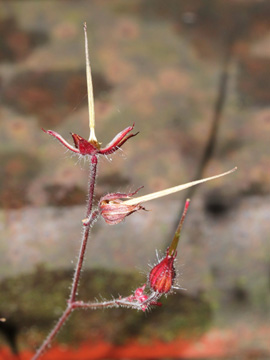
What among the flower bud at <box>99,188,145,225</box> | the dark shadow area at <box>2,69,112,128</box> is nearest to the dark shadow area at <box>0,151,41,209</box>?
the dark shadow area at <box>2,69,112,128</box>

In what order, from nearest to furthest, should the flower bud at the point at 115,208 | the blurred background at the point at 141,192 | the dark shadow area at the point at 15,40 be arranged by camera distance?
1. the flower bud at the point at 115,208
2. the blurred background at the point at 141,192
3. the dark shadow area at the point at 15,40

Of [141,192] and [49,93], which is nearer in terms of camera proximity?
[141,192]

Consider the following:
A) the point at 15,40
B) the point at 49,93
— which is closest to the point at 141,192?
the point at 49,93

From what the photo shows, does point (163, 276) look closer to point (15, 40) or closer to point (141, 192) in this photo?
point (141, 192)

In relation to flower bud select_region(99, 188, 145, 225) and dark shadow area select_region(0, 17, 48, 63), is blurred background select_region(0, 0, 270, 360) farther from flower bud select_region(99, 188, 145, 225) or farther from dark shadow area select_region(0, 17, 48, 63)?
flower bud select_region(99, 188, 145, 225)

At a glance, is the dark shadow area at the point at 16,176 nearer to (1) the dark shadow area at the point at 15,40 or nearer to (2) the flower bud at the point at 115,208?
(1) the dark shadow area at the point at 15,40

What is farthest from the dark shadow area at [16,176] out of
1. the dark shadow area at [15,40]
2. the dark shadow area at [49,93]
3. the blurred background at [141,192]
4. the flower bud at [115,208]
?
the flower bud at [115,208]

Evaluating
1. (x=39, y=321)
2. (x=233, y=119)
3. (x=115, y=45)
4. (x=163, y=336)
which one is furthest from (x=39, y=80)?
(x=163, y=336)
